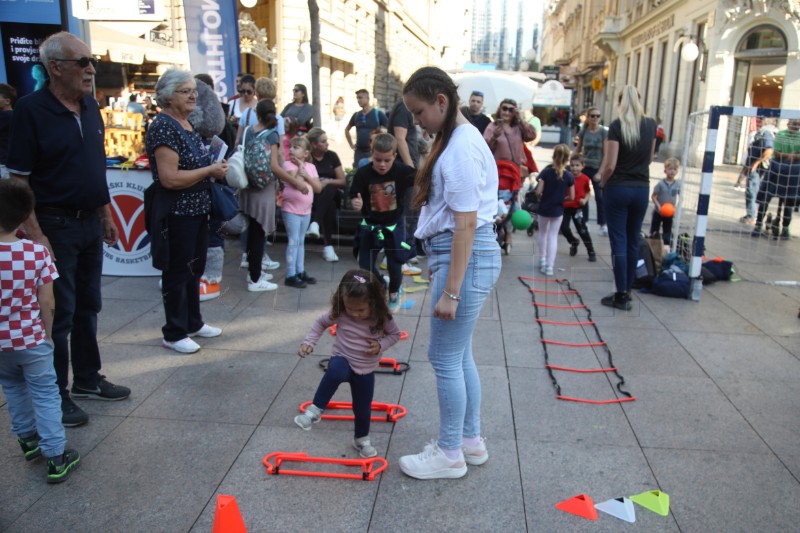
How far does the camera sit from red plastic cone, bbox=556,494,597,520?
9.46 ft

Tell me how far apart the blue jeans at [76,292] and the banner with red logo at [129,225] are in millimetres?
2726

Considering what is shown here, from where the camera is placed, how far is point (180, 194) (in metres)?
4.29

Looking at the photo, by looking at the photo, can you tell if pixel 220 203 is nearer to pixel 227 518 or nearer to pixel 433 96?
A: pixel 433 96

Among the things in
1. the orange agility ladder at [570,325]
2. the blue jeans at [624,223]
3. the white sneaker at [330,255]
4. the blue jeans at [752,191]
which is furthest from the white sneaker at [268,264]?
the blue jeans at [752,191]

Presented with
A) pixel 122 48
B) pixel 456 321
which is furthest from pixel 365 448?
pixel 122 48

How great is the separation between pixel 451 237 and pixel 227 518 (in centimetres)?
148

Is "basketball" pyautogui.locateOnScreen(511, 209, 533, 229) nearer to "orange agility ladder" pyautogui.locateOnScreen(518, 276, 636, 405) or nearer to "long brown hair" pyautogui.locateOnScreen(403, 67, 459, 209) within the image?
"orange agility ladder" pyautogui.locateOnScreen(518, 276, 636, 405)

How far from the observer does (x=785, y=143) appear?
9.51m

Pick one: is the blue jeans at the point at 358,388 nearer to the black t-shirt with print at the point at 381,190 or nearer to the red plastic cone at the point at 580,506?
the red plastic cone at the point at 580,506

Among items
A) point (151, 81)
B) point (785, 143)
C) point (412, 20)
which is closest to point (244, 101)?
point (785, 143)

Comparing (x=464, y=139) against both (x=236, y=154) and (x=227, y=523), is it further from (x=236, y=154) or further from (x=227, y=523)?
(x=236, y=154)

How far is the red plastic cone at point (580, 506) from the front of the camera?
9.46ft

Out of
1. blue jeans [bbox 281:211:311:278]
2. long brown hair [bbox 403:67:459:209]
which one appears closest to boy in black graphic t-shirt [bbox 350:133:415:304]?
blue jeans [bbox 281:211:311:278]

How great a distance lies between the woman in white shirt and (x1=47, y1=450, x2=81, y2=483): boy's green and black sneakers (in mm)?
1633
